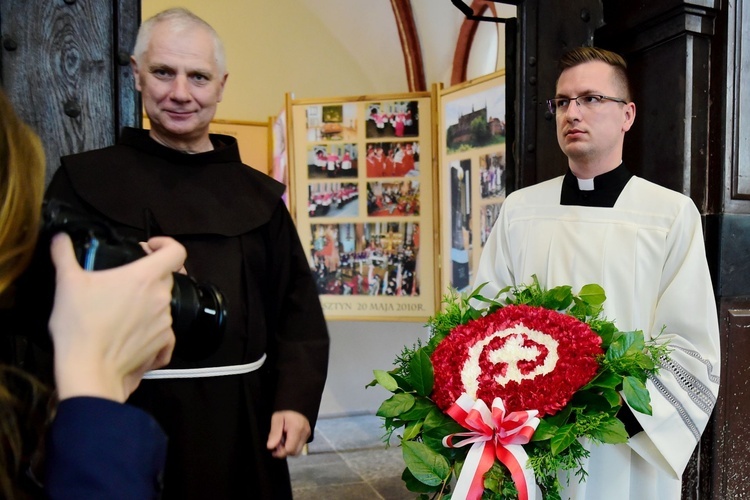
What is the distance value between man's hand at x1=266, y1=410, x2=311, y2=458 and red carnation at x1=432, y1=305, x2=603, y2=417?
365 millimetres

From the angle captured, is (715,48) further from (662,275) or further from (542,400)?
(542,400)

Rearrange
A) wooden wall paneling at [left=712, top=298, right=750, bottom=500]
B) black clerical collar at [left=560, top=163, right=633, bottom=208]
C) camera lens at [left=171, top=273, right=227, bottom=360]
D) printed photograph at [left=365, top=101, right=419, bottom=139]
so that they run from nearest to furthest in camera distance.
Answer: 1. camera lens at [left=171, top=273, right=227, bottom=360]
2. black clerical collar at [left=560, top=163, right=633, bottom=208]
3. wooden wall paneling at [left=712, top=298, right=750, bottom=500]
4. printed photograph at [left=365, top=101, right=419, bottom=139]

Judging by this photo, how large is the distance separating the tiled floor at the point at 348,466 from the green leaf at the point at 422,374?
108 inches

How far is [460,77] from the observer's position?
491cm

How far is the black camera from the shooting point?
714mm

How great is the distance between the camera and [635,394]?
1562mm

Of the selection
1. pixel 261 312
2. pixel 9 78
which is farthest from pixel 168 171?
pixel 9 78

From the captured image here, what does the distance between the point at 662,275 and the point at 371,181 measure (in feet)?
9.47

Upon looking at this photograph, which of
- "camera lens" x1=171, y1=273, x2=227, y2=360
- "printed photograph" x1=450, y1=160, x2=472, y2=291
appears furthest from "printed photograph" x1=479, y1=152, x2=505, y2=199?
"camera lens" x1=171, y1=273, x2=227, y2=360

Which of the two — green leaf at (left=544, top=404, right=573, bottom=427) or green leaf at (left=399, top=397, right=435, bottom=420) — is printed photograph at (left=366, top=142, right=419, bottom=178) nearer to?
green leaf at (left=399, top=397, right=435, bottom=420)

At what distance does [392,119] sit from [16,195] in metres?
4.04

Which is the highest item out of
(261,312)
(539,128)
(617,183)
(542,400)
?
(539,128)

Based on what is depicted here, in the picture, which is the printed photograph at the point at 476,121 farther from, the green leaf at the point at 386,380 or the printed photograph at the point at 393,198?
the green leaf at the point at 386,380

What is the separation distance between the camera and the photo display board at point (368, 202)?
15.1 ft
